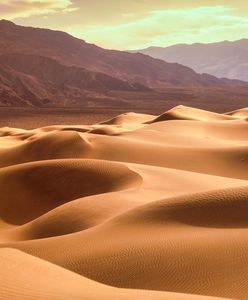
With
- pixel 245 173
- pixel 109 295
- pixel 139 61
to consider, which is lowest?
pixel 245 173

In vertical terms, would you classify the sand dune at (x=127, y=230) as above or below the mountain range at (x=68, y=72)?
below

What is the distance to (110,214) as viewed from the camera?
716 centimetres

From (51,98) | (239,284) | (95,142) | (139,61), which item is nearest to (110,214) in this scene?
(239,284)

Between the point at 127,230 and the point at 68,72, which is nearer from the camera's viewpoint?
the point at 127,230

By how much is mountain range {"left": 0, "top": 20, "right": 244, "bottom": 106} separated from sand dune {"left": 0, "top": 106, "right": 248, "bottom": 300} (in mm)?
40367

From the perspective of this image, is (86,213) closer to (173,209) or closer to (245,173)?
(173,209)

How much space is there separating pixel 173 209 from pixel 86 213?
1533mm

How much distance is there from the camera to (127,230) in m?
5.91

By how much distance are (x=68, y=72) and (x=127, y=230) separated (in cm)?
7349

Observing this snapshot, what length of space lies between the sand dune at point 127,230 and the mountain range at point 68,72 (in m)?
40.4

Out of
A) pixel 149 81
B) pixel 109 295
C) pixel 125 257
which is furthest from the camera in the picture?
pixel 149 81

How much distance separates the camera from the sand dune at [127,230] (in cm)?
401

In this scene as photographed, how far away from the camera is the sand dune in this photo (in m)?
4.01

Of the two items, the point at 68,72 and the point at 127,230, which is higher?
the point at 68,72
